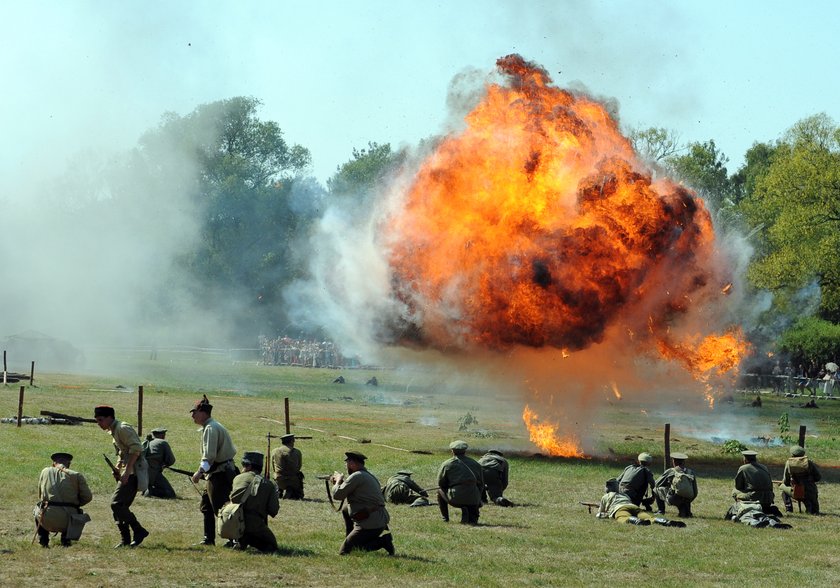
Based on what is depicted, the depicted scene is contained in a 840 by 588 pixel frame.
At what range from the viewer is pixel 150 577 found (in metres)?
18.1

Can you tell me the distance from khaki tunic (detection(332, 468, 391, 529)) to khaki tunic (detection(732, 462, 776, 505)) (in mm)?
10029

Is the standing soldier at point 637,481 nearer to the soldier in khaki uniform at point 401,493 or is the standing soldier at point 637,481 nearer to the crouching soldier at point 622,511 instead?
the crouching soldier at point 622,511

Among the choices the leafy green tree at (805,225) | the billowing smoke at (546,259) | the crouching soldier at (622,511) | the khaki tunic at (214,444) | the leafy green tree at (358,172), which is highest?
the leafy green tree at (358,172)

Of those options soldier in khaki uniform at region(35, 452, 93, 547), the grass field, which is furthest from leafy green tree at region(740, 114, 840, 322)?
soldier in khaki uniform at region(35, 452, 93, 547)

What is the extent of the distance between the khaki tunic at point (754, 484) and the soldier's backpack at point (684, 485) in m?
1.05

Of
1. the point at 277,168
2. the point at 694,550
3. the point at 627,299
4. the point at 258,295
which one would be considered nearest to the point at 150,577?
the point at 694,550

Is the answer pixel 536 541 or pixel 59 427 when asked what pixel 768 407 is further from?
pixel 536 541

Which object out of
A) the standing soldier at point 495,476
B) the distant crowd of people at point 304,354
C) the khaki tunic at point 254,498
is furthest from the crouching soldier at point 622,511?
the distant crowd of people at point 304,354

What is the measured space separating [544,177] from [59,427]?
1830 centimetres

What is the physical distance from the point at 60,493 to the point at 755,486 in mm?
15189

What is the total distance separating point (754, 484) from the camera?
88.6ft

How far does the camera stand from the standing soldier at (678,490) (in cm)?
A: 2714

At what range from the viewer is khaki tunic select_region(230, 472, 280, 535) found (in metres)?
20.0

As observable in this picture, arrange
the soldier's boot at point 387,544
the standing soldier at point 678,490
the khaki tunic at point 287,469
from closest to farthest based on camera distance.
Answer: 1. the soldier's boot at point 387,544
2. the standing soldier at point 678,490
3. the khaki tunic at point 287,469
